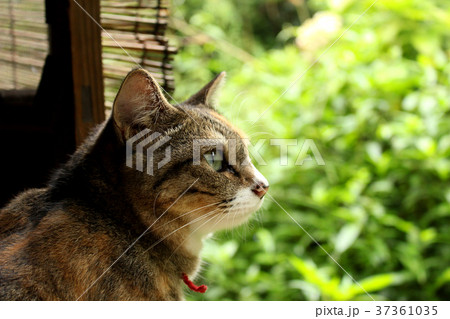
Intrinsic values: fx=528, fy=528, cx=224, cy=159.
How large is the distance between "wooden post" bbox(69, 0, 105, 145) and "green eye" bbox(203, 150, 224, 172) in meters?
0.31

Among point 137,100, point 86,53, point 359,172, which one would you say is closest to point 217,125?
point 137,100

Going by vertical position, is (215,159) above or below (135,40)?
below

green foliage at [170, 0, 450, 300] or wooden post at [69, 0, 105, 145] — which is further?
green foliage at [170, 0, 450, 300]

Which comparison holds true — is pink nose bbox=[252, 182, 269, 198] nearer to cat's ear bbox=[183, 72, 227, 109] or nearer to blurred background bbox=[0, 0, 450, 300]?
cat's ear bbox=[183, 72, 227, 109]

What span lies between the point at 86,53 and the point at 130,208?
1.17 ft

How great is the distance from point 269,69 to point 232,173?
1.69 metres

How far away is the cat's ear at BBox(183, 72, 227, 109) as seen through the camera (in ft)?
4.12

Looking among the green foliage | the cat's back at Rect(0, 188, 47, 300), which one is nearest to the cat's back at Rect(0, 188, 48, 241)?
the cat's back at Rect(0, 188, 47, 300)

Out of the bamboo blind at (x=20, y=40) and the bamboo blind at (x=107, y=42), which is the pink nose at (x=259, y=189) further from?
the bamboo blind at (x=20, y=40)

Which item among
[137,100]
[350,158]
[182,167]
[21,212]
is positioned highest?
[137,100]

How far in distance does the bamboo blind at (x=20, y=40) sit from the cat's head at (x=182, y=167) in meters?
0.34

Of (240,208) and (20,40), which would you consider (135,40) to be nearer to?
(20,40)

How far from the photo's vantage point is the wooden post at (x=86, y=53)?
1.12 meters

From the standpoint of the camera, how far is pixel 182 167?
105cm
